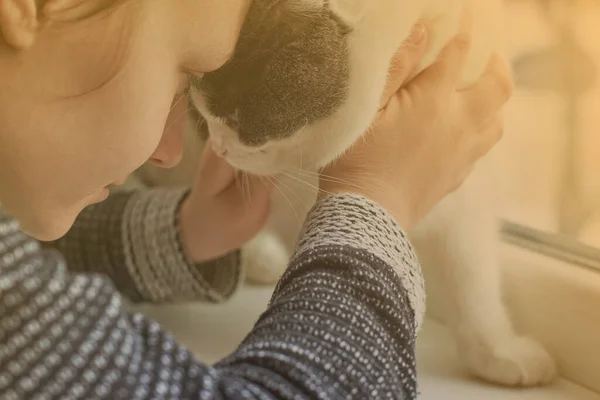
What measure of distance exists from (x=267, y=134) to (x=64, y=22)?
22cm

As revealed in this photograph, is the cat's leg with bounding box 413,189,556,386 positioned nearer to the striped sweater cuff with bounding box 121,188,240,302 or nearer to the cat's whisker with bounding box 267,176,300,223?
the cat's whisker with bounding box 267,176,300,223

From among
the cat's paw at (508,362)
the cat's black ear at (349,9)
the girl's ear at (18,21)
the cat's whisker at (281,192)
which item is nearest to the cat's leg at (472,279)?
the cat's paw at (508,362)

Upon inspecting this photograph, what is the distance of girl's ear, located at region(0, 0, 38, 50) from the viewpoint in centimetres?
41

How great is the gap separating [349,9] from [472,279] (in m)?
0.33

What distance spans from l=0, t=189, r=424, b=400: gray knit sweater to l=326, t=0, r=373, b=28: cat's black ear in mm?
143

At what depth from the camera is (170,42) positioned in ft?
1.56

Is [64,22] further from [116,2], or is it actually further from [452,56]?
[452,56]

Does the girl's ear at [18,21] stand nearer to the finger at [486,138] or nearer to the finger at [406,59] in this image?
the finger at [406,59]

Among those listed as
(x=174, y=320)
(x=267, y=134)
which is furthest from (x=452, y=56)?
(x=174, y=320)

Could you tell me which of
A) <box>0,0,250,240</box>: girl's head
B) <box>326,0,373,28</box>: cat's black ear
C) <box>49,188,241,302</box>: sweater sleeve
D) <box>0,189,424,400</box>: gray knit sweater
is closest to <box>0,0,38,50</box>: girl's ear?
<box>0,0,250,240</box>: girl's head

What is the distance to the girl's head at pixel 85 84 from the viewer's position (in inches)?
17.0

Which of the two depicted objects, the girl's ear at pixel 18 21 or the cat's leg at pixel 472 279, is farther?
the cat's leg at pixel 472 279

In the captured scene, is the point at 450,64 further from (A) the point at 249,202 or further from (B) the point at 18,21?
(B) the point at 18,21

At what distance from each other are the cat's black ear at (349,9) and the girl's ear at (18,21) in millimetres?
238
